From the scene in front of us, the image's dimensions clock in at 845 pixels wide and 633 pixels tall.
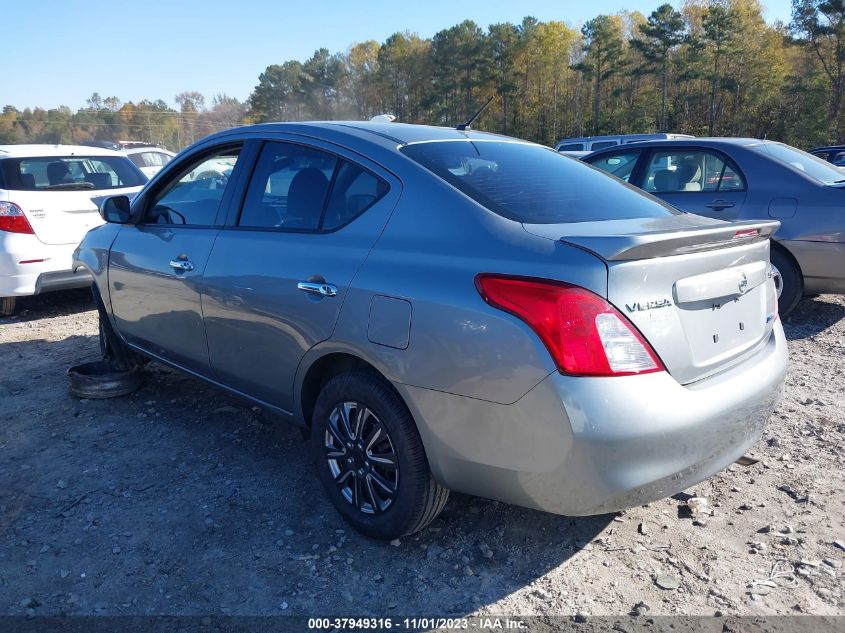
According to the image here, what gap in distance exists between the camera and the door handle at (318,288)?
2.67m

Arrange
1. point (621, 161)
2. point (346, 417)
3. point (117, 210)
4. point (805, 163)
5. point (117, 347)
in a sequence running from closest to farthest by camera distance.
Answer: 1. point (346, 417)
2. point (117, 210)
3. point (117, 347)
4. point (805, 163)
5. point (621, 161)

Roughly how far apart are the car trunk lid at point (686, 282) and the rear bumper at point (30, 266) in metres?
5.45

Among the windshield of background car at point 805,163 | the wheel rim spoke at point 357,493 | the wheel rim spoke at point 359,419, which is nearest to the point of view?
the wheel rim spoke at point 359,419

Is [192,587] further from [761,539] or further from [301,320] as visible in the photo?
[761,539]

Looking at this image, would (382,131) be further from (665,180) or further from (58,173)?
(58,173)

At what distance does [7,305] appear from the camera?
656 cm

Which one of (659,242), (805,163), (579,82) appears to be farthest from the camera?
(579,82)

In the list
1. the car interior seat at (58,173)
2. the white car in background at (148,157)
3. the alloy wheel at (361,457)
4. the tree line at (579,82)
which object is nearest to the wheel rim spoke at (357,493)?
the alloy wheel at (361,457)

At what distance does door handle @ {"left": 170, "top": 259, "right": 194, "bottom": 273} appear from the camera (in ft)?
11.3

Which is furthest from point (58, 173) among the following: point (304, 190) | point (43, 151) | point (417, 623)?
point (417, 623)

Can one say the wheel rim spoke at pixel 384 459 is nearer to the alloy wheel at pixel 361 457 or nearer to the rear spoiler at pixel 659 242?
the alloy wheel at pixel 361 457

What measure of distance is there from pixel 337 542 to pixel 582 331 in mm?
1448

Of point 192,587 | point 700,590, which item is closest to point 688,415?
point 700,590

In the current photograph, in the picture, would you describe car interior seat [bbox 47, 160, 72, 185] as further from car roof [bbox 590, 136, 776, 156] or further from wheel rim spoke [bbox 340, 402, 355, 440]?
car roof [bbox 590, 136, 776, 156]
